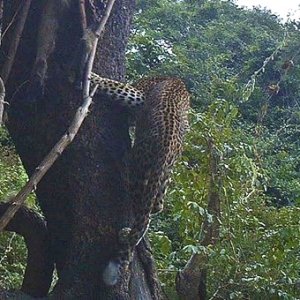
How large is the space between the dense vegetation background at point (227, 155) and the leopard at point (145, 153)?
82cm

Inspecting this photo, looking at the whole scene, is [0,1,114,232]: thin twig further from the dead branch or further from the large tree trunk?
the dead branch

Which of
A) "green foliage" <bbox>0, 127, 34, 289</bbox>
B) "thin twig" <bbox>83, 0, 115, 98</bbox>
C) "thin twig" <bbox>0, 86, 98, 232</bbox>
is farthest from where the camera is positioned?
"green foliage" <bbox>0, 127, 34, 289</bbox>

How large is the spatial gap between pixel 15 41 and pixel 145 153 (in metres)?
0.54

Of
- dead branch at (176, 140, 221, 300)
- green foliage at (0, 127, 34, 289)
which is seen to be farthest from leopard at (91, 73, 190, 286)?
dead branch at (176, 140, 221, 300)

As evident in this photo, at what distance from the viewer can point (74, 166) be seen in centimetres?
219

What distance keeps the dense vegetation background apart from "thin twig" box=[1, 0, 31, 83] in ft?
3.96

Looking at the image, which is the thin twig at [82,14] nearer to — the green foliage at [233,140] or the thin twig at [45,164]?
the thin twig at [45,164]

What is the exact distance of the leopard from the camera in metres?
2.17

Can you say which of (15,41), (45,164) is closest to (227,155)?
(15,41)

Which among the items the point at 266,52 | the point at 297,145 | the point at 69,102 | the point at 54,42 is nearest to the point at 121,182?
the point at 69,102

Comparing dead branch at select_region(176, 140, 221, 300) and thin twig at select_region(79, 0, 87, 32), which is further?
A: dead branch at select_region(176, 140, 221, 300)

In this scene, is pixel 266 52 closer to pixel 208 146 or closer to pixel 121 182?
pixel 208 146

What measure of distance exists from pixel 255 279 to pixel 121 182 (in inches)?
53.2

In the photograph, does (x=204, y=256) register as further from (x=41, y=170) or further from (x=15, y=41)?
(x=41, y=170)
